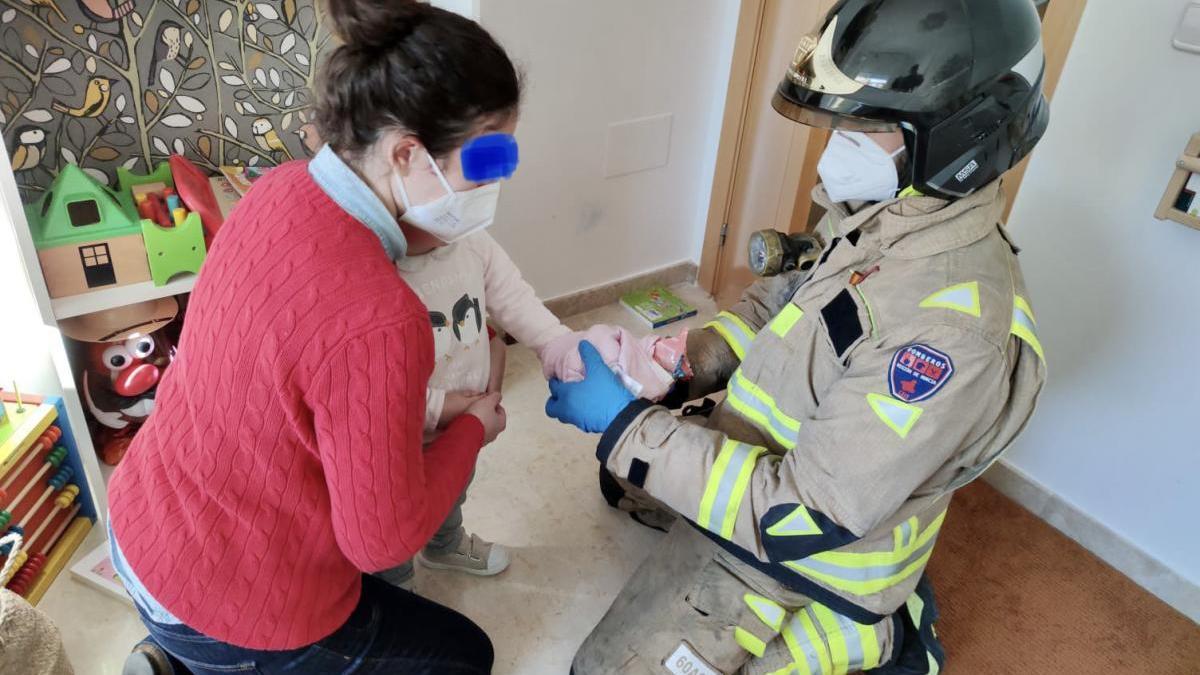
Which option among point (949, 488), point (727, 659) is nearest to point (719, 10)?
point (949, 488)

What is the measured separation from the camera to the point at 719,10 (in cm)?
239

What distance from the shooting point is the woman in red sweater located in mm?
886

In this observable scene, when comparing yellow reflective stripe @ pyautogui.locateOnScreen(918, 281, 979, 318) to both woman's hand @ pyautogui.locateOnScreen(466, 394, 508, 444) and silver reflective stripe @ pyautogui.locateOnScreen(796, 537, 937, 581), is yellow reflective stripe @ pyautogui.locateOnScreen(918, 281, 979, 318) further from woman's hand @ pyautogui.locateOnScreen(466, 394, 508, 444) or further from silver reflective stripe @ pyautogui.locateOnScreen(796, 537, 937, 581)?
woman's hand @ pyautogui.locateOnScreen(466, 394, 508, 444)

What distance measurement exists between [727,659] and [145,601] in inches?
36.3

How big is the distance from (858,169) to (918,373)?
328mm

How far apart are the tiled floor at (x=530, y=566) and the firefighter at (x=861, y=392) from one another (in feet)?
0.57

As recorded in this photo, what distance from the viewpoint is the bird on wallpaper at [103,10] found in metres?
1.66

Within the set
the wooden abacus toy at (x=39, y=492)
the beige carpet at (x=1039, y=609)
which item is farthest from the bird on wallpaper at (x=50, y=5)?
the beige carpet at (x=1039, y=609)

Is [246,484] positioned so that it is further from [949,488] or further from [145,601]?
[949,488]

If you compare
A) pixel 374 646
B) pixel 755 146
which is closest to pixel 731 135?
pixel 755 146

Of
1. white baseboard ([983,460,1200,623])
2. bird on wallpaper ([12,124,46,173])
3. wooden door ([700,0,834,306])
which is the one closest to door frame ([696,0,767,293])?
wooden door ([700,0,834,306])

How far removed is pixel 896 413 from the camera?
1.12 metres

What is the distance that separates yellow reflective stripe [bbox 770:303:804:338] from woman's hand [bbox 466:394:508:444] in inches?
18.5

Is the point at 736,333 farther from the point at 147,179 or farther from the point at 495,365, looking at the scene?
the point at 147,179
